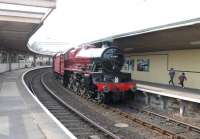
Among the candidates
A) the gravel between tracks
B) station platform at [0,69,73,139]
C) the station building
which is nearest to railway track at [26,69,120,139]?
the gravel between tracks

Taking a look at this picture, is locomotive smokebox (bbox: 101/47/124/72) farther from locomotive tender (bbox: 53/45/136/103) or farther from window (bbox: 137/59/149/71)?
window (bbox: 137/59/149/71)

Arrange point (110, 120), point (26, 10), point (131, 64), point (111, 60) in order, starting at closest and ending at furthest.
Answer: point (110, 120), point (111, 60), point (26, 10), point (131, 64)

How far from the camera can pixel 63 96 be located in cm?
2367

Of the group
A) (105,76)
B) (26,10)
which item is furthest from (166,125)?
(26,10)

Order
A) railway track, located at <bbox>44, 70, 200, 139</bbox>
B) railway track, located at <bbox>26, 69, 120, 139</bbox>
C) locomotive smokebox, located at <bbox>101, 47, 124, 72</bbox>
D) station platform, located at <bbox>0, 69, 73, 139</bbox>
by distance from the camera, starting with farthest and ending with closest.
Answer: locomotive smokebox, located at <bbox>101, 47, 124, 72</bbox>, railway track, located at <bbox>44, 70, 200, 139</bbox>, railway track, located at <bbox>26, 69, 120, 139</bbox>, station platform, located at <bbox>0, 69, 73, 139</bbox>

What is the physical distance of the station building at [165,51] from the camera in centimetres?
1686

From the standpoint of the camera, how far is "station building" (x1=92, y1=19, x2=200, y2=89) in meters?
16.9

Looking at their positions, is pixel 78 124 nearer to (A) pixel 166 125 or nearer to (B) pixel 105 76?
(A) pixel 166 125

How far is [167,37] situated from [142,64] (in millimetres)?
8275

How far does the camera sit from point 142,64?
26984 millimetres

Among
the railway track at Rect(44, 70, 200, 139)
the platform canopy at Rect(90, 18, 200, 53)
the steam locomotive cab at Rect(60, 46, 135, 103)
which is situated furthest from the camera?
the steam locomotive cab at Rect(60, 46, 135, 103)

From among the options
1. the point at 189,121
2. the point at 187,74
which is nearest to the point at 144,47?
the point at 187,74

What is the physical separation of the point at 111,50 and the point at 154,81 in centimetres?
729

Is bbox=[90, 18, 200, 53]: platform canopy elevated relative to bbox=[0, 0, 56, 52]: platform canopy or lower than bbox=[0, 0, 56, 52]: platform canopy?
lower
